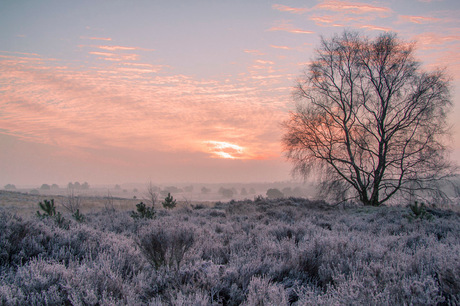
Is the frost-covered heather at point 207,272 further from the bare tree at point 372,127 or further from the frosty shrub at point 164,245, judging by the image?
the bare tree at point 372,127

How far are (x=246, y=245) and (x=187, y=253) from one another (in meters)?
1.50

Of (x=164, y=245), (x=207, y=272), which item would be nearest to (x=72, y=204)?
(x=164, y=245)

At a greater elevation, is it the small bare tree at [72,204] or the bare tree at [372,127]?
the bare tree at [372,127]

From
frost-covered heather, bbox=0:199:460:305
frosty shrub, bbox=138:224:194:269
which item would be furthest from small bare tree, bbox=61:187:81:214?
frosty shrub, bbox=138:224:194:269

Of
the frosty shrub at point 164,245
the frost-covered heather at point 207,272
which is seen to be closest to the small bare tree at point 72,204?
the frost-covered heather at point 207,272

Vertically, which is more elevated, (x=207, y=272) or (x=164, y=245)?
(x=164, y=245)

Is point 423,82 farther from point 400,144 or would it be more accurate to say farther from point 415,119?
point 400,144

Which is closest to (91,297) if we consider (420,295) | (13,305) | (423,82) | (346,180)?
(13,305)

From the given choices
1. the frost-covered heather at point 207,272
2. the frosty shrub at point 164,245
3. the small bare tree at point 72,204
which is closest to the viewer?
the frost-covered heather at point 207,272

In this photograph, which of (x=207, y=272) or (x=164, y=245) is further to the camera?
(x=164, y=245)

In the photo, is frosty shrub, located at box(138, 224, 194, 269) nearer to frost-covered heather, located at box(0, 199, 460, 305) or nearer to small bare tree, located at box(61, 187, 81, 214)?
frost-covered heather, located at box(0, 199, 460, 305)

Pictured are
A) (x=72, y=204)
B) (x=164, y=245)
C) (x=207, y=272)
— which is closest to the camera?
(x=207, y=272)

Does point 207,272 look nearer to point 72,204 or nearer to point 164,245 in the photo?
point 164,245

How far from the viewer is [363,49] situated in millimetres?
18453
